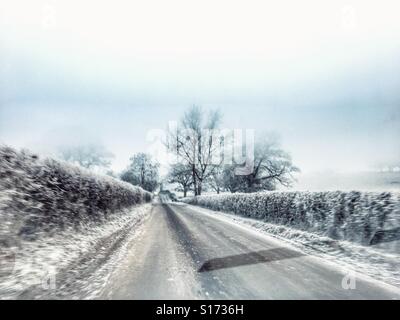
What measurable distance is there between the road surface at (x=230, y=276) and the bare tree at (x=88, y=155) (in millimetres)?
46451

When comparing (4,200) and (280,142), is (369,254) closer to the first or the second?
(4,200)

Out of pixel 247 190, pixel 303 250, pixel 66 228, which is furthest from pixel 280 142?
pixel 66 228

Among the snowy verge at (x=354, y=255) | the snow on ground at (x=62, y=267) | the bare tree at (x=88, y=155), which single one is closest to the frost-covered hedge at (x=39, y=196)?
the snow on ground at (x=62, y=267)

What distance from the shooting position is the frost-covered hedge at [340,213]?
24.9ft

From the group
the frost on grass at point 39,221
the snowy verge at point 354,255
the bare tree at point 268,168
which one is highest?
the bare tree at point 268,168

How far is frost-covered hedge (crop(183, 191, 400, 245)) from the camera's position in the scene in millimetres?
7598

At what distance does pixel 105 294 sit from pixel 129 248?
377cm

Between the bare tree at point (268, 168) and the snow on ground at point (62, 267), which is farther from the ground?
the bare tree at point (268, 168)

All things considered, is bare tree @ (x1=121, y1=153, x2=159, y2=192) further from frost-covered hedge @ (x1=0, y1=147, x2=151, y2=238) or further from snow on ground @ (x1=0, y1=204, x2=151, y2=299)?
snow on ground @ (x1=0, y1=204, x2=151, y2=299)

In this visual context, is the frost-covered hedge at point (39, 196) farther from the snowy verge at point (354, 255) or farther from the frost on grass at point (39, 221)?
the snowy verge at point (354, 255)

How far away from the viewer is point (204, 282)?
482 cm

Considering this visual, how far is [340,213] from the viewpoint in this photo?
934 centimetres

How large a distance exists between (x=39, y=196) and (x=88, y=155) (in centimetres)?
4670

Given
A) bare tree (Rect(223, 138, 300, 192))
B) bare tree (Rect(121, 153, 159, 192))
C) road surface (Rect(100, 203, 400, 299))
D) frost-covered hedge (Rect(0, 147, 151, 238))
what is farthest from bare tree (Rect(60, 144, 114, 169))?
road surface (Rect(100, 203, 400, 299))
